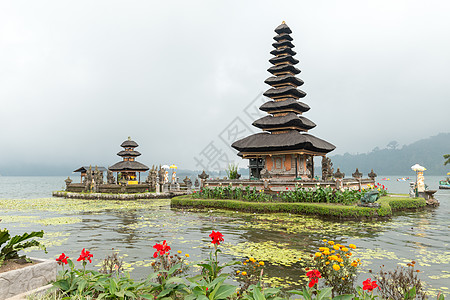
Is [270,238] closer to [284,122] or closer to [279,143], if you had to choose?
[279,143]

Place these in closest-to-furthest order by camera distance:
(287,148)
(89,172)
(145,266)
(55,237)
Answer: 1. (145,266)
2. (55,237)
3. (287,148)
4. (89,172)

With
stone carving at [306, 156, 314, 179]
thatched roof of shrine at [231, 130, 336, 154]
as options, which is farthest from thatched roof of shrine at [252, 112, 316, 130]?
stone carving at [306, 156, 314, 179]

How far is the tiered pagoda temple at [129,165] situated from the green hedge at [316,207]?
71.9 ft

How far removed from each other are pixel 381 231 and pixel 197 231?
8340 millimetres

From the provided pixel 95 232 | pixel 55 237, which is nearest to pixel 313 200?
pixel 95 232

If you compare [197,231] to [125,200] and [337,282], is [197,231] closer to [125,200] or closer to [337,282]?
[337,282]

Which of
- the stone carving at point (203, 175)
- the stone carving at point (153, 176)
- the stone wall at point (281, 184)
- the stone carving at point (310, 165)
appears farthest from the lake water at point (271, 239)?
the stone carving at point (153, 176)

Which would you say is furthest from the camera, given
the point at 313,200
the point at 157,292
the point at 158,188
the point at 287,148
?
the point at 158,188

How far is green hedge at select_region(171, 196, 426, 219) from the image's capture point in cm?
1509

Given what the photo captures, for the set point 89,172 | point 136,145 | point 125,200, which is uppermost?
point 136,145

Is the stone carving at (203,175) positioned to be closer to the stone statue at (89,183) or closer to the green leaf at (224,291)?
the green leaf at (224,291)

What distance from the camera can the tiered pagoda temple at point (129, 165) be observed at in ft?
137

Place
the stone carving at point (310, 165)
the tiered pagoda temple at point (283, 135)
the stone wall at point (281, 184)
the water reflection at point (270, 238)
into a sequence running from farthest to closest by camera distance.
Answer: the stone carving at point (310, 165) → the tiered pagoda temple at point (283, 135) → the stone wall at point (281, 184) → the water reflection at point (270, 238)

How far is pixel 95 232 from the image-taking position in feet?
41.1
